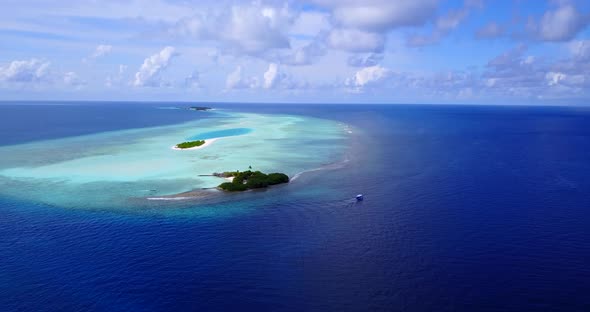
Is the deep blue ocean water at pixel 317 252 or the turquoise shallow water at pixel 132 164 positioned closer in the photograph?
the deep blue ocean water at pixel 317 252

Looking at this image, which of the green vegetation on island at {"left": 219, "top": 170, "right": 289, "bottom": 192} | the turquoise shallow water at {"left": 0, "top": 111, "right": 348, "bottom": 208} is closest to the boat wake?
the turquoise shallow water at {"left": 0, "top": 111, "right": 348, "bottom": 208}

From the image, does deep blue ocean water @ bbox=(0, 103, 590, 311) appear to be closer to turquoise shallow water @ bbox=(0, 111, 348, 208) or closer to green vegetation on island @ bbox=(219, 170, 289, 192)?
green vegetation on island @ bbox=(219, 170, 289, 192)

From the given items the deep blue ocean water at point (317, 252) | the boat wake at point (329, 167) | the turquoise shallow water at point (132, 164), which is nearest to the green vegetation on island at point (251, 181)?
the deep blue ocean water at point (317, 252)

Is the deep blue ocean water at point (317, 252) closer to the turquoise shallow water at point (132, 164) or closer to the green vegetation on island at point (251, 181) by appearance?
the green vegetation on island at point (251, 181)

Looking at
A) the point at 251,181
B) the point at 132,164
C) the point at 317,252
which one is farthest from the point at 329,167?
the point at 317,252

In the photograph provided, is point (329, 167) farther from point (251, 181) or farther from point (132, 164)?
point (132, 164)

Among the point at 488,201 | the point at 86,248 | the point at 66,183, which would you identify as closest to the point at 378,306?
the point at 86,248
